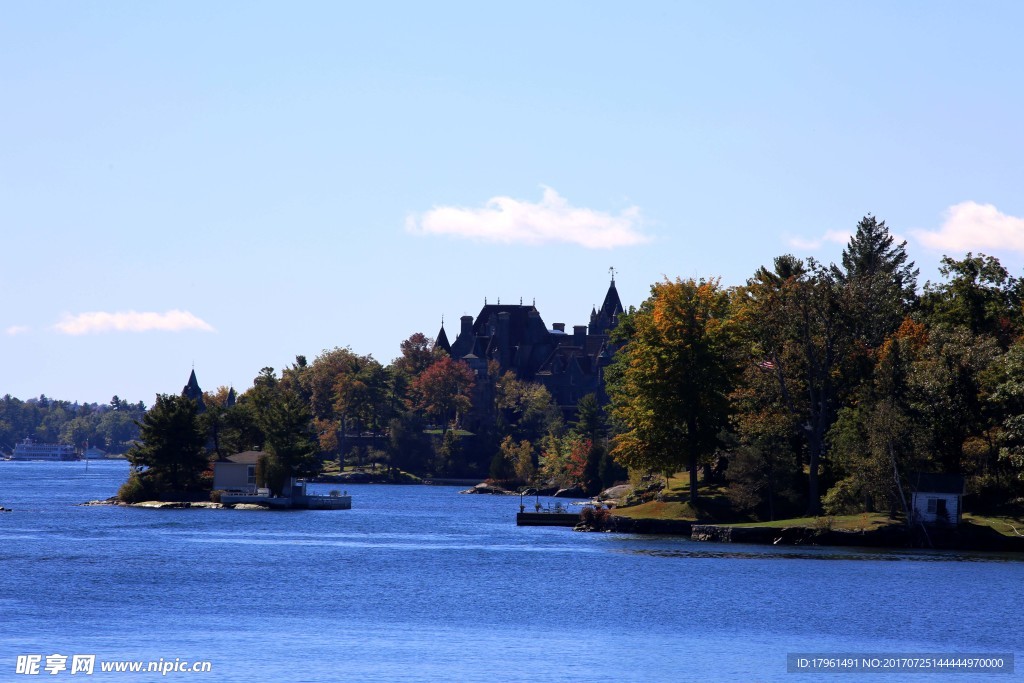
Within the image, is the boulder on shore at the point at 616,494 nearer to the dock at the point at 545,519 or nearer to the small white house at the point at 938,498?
the dock at the point at 545,519

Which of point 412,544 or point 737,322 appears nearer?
point 412,544

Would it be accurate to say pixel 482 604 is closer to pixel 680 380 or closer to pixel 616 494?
pixel 680 380

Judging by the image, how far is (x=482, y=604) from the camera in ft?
176

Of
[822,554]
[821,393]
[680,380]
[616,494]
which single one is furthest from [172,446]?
[822,554]

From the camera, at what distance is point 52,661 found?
37969mm

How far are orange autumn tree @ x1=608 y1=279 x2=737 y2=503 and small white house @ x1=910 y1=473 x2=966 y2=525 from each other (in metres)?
15.2

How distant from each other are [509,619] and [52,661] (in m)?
16.7

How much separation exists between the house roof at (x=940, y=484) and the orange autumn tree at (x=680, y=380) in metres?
15.2

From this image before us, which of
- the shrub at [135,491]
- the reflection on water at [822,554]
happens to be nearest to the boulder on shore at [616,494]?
the reflection on water at [822,554]

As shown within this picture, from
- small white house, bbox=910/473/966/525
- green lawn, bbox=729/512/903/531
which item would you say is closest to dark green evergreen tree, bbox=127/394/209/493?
green lawn, bbox=729/512/903/531

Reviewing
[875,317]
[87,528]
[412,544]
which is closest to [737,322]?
[875,317]

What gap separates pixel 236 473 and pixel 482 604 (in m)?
65.6

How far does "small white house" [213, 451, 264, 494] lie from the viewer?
11562 cm

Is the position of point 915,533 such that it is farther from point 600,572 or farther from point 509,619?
point 509,619
